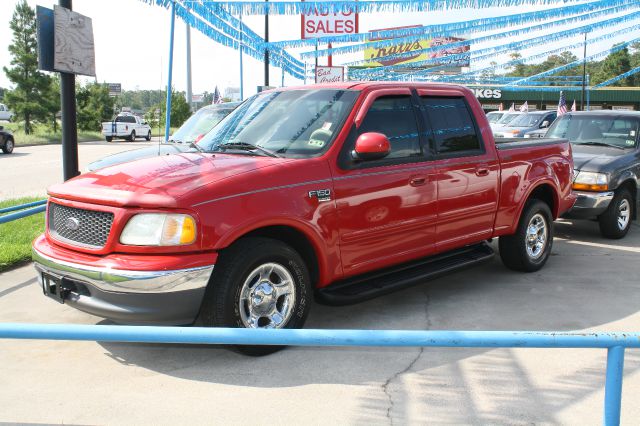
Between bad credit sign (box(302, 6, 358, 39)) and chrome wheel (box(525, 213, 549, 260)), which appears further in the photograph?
bad credit sign (box(302, 6, 358, 39))

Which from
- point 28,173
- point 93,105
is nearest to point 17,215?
point 28,173

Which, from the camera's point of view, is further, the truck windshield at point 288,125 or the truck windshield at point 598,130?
the truck windshield at point 598,130

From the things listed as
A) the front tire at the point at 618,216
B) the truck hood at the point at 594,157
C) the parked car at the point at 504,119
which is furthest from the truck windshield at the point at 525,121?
the front tire at the point at 618,216

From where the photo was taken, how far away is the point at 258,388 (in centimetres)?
384

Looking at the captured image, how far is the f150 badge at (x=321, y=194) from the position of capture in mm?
4412

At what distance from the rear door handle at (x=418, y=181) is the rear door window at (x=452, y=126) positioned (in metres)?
0.39

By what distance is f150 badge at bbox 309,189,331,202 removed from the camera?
441 cm

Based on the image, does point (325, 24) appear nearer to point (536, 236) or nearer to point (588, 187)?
point (588, 187)

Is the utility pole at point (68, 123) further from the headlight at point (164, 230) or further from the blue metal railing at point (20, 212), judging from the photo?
the headlight at point (164, 230)

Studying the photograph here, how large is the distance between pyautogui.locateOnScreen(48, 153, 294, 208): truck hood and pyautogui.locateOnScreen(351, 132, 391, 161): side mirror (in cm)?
55

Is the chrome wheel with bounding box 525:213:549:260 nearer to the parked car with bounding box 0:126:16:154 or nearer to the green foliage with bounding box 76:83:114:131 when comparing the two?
the parked car with bounding box 0:126:16:154

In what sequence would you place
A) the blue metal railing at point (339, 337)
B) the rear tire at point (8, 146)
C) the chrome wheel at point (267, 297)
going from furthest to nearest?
the rear tire at point (8, 146) → the chrome wheel at point (267, 297) → the blue metal railing at point (339, 337)

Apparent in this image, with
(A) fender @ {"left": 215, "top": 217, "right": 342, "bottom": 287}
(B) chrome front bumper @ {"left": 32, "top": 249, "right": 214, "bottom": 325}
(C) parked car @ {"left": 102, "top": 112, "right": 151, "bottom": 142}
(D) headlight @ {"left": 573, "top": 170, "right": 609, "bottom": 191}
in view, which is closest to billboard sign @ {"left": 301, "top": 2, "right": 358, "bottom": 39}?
(D) headlight @ {"left": 573, "top": 170, "right": 609, "bottom": 191}

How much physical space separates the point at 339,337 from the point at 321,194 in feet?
7.25
